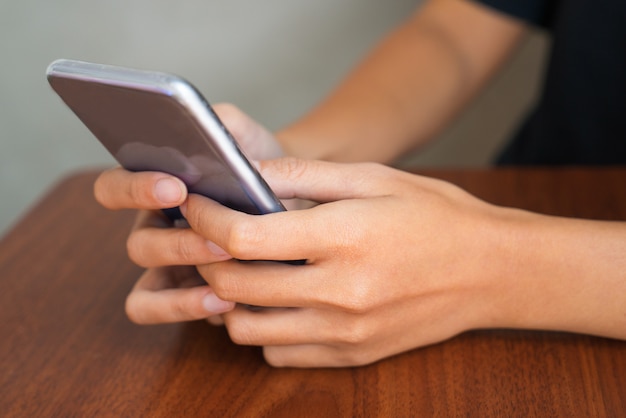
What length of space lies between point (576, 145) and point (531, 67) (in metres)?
0.51

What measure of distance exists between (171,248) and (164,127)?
125 millimetres

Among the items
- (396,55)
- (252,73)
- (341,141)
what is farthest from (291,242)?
(252,73)

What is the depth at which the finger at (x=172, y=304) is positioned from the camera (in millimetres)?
562

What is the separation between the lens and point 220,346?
60 centimetres

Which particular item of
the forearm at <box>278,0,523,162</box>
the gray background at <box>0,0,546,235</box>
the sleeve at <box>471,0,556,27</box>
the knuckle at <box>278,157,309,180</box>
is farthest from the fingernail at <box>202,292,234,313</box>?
the gray background at <box>0,0,546,235</box>

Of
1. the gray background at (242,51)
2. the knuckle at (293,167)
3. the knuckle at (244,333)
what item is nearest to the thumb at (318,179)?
the knuckle at (293,167)

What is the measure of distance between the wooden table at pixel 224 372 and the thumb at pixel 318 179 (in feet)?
0.43

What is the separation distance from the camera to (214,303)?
561mm

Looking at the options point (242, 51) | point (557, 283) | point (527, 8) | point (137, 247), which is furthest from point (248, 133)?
point (242, 51)

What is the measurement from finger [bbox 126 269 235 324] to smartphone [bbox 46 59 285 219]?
0.08m

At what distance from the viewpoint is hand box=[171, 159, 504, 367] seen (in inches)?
19.7

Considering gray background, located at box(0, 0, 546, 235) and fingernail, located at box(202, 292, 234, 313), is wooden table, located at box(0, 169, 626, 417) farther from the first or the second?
gray background, located at box(0, 0, 546, 235)

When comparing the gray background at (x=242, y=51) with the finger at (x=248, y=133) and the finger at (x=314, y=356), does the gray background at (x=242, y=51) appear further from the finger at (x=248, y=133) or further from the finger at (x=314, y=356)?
the finger at (x=314, y=356)

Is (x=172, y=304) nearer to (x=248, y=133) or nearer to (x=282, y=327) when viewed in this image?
(x=282, y=327)
